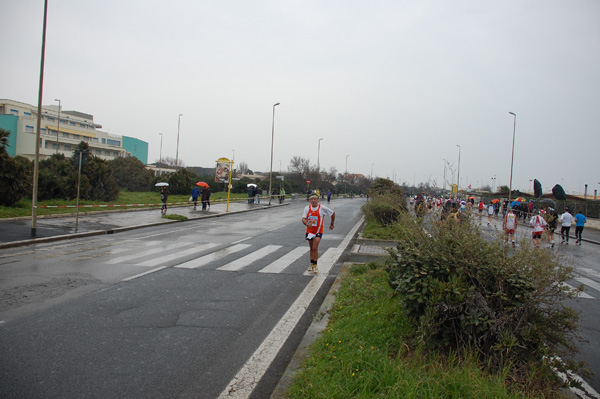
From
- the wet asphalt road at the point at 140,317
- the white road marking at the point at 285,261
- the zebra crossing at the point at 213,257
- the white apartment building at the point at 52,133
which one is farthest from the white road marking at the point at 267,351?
the white apartment building at the point at 52,133

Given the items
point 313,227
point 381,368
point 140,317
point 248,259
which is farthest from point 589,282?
point 140,317

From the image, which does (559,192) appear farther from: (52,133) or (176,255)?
(52,133)

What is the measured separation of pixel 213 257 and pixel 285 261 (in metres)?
1.95

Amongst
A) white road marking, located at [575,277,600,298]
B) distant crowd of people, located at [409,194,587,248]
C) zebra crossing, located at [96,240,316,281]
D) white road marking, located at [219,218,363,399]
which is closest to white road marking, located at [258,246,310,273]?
zebra crossing, located at [96,240,316,281]

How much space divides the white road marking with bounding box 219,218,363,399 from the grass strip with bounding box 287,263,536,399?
1.70ft

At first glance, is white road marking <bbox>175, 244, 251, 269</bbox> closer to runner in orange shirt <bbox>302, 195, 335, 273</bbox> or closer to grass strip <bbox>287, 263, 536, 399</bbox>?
runner in orange shirt <bbox>302, 195, 335, 273</bbox>

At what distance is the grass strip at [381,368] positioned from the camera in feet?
10.3

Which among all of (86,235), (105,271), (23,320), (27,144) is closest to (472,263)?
(23,320)

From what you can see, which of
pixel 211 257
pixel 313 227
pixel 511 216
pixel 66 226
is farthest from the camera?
→ pixel 66 226

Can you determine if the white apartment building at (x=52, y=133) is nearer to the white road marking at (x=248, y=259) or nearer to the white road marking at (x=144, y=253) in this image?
the white road marking at (x=144, y=253)

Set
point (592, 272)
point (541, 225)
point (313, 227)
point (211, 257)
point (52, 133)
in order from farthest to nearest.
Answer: point (52, 133), point (541, 225), point (592, 272), point (211, 257), point (313, 227)

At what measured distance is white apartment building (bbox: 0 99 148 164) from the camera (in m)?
72.1

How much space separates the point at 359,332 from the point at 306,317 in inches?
63.9

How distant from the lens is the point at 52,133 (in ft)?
258
